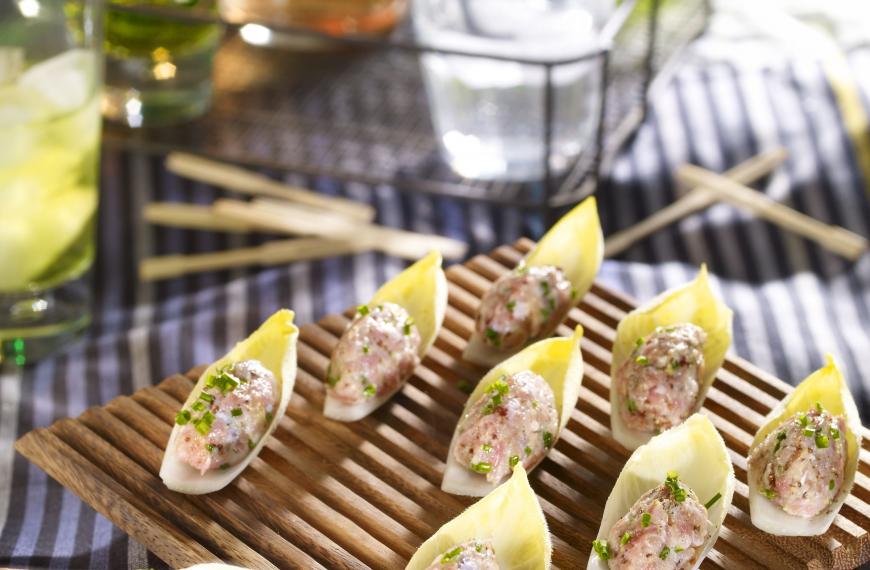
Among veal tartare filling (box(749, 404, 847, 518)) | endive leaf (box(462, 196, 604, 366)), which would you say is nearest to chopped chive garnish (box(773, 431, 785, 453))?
veal tartare filling (box(749, 404, 847, 518))

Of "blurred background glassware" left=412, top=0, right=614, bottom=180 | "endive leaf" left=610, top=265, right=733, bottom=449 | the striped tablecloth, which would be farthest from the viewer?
"blurred background glassware" left=412, top=0, right=614, bottom=180

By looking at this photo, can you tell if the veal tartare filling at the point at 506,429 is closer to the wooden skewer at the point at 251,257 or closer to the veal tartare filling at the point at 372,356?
the veal tartare filling at the point at 372,356

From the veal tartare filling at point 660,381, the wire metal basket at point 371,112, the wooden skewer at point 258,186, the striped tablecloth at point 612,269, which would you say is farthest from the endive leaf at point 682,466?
the wooden skewer at point 258,186

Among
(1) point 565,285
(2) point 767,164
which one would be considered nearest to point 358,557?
(1) point 565,285

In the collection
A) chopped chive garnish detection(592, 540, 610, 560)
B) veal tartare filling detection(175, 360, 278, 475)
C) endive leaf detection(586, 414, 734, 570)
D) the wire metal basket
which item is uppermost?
the wire metal basket

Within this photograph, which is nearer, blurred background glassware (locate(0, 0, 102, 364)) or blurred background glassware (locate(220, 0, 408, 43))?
blurred background glassware (locate(0, 0, 102, 364))

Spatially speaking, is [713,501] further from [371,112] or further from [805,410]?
[371,112]

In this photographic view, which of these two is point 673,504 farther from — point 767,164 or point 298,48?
point 298,48

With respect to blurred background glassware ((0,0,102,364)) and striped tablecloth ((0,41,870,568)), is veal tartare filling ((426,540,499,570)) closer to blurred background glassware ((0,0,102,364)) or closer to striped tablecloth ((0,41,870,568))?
striped tablecloth ((0,41,870,568))
